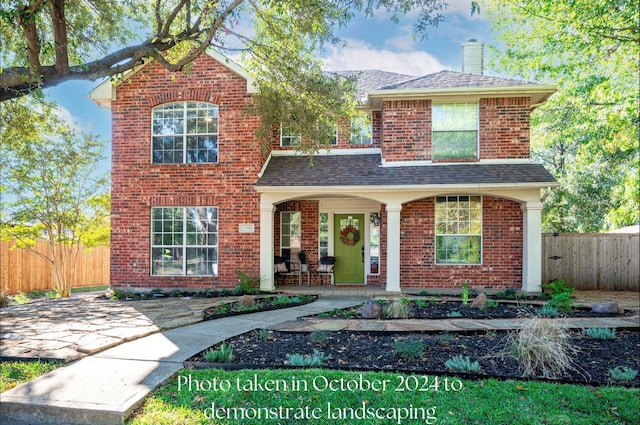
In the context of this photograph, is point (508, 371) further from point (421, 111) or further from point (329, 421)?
point (421, 111)

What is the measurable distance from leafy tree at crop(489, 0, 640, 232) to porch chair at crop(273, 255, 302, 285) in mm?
9833

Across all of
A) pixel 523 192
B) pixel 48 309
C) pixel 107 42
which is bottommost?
pixel 48 309

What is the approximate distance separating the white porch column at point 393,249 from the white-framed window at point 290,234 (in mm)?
3166

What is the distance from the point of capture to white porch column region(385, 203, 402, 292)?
10.5 m

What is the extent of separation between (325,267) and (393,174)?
3557mm

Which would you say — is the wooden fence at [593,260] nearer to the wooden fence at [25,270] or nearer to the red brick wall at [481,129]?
the wooden fence at [25,270]

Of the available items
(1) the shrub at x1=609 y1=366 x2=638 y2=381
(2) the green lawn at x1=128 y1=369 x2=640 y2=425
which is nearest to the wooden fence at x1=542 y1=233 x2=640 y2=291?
(1) the shrub at x1=609 y1=366 x2=638 y2=381

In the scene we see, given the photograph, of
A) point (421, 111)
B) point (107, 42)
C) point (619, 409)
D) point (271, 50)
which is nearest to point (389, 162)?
point (421, 111)

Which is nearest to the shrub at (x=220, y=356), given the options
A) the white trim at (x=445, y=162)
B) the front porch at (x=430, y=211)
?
the front porch at (x=430, y=211)

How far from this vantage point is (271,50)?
25.5ft

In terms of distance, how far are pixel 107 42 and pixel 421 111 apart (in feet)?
25.4

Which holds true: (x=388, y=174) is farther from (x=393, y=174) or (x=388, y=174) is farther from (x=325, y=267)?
(x=325, y=267)

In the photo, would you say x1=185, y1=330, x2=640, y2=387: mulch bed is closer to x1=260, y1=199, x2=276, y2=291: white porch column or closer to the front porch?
the front porch

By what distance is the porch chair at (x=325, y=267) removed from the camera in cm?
1182
